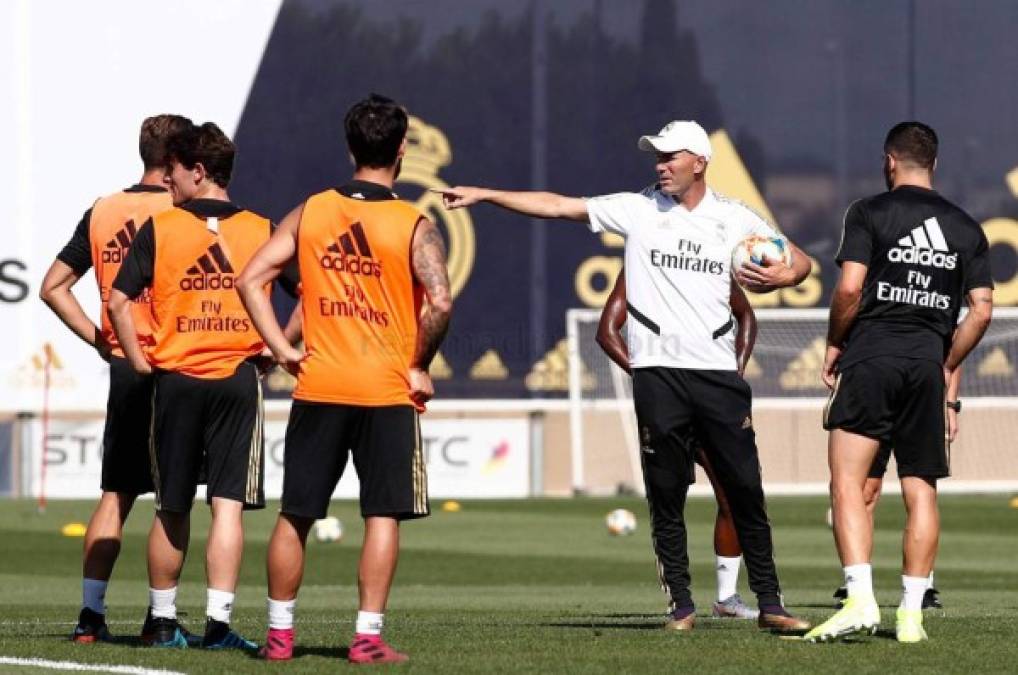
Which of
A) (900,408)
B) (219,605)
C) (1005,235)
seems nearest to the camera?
(219,605)

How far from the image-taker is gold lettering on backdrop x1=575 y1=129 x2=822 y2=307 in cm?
2555

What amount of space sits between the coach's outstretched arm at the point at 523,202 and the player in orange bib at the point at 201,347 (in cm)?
76

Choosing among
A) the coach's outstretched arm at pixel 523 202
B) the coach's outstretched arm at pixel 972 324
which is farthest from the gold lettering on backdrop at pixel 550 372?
the coach's outstretched arm at pixel 972 324

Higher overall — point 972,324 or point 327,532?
point 972,324

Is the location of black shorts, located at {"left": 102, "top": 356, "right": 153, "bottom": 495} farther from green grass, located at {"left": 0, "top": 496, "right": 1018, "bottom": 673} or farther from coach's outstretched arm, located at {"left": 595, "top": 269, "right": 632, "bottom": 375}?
coach's outstretched arm, located at {"left": 595, "top": 269, "right": 632, "bottom": 375}

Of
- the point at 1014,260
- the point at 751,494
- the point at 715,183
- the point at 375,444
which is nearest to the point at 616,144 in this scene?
the point at 715,183

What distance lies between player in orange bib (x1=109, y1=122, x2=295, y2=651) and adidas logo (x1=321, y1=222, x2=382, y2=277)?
859 mm

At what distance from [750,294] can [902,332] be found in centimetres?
1586

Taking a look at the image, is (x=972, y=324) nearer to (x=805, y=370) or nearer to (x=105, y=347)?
(x=105, y=347)

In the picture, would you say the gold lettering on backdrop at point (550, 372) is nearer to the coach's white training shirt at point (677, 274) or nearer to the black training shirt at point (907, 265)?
the coach's white training shirt at point (677, 274)

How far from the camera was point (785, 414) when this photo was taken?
2556 centimetres

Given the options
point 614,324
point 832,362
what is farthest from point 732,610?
point 832,362

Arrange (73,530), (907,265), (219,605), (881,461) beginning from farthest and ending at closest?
(73,530)
(881,461)
(907,265)
(219,605)

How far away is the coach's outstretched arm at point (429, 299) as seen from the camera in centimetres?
847
